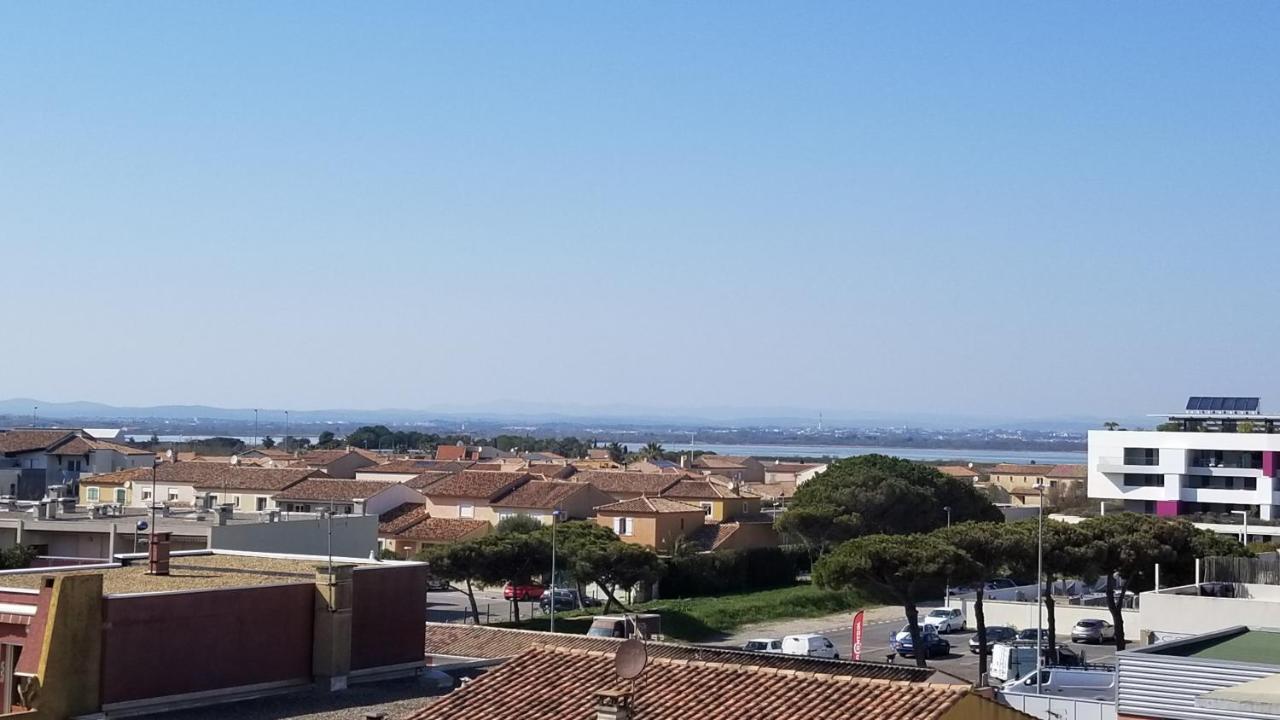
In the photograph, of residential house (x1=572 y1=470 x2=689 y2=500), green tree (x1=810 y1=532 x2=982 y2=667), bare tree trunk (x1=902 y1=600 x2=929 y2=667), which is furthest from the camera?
residential house (x1=572 y1=470 x2=689 y2=500)

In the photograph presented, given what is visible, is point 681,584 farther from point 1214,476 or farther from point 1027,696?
point 1027,696

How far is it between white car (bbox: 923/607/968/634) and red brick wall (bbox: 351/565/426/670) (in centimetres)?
2751

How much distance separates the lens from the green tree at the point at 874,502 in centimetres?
6850

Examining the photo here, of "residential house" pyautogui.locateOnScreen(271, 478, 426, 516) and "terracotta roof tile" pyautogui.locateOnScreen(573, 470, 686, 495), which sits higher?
"terracotta roof tile" pyautogui.locateOnScreen(573, 470, 686, 495)

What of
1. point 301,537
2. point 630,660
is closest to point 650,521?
point 301,537

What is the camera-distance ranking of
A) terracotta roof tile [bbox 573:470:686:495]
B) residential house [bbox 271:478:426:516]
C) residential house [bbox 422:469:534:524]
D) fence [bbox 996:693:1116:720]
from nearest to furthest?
fence [bbox 996:693:1116:720] < residential house [bbox 271:478:426:516] < residential house [bbox 422:469:534:524] < terracotta roof tile [bbox 573:470:686:495]

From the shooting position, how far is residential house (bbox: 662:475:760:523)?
7612 centimetres

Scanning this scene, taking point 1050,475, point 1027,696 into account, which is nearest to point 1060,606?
point 1027,696

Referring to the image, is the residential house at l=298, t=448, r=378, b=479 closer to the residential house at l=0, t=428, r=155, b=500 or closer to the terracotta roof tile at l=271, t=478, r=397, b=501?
the residential house at l=0, t=428, r=155, b=500

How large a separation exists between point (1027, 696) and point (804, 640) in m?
17.4

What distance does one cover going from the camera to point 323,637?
24.0 metres

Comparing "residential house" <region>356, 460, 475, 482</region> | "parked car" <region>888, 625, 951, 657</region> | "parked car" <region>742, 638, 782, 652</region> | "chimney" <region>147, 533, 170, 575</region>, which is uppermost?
"chimney" <region>147, 533, 170, 575</region>

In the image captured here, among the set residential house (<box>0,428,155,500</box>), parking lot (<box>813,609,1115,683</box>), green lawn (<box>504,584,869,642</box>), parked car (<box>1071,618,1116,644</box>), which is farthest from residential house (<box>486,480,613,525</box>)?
parked car (<box>1071,618,1116,644</box>)

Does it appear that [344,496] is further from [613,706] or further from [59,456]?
[613,706]
